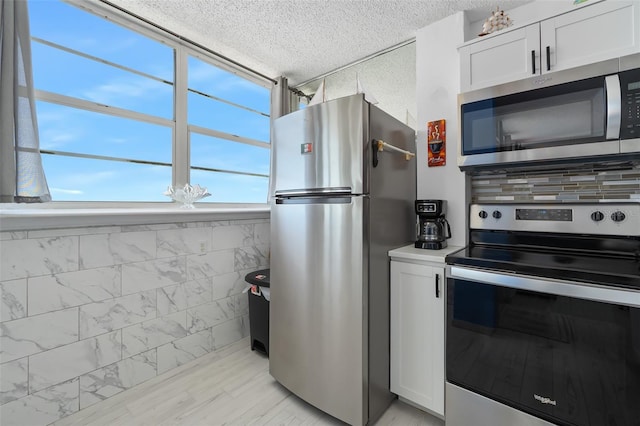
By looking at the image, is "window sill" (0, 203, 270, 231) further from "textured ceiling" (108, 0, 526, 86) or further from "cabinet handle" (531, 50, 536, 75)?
"cabinet handle" (531, 50, 536, 75)

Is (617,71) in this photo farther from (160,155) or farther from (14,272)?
(14,272)

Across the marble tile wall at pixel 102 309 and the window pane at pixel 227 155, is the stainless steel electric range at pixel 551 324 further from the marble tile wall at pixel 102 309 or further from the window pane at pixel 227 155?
the window pane at pixel 227 155

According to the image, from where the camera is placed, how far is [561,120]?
4.50 ft

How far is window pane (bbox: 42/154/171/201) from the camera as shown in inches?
71.0

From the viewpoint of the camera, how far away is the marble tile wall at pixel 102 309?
1414 mm

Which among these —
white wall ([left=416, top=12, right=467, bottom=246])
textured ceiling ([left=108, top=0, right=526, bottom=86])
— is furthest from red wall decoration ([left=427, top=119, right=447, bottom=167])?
textured ceiling ([left=108, top=0, right=526, bottom=86])

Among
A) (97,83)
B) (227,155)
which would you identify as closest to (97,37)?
(97,83)

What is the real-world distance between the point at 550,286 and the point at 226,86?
9.86 feet

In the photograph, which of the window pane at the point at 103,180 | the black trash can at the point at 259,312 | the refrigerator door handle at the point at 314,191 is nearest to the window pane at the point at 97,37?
the window pane at the point at 103,180

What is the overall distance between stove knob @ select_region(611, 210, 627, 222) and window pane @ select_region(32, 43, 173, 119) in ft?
10.1

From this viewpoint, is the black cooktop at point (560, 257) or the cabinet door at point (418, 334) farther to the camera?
the cabinet door at point (418, 334)

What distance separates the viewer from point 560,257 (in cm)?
140

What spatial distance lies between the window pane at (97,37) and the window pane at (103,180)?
78cm

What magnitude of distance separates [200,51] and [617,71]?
287 cm
